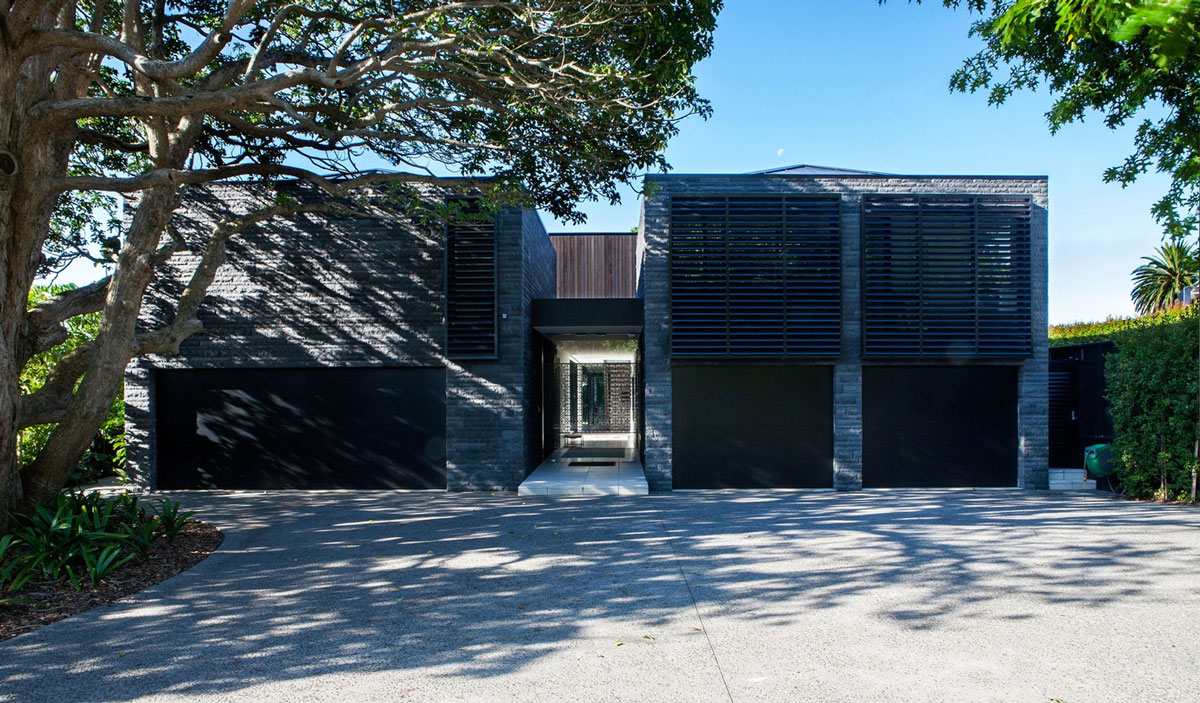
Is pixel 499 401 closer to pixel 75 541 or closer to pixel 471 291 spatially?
pixel 471 291

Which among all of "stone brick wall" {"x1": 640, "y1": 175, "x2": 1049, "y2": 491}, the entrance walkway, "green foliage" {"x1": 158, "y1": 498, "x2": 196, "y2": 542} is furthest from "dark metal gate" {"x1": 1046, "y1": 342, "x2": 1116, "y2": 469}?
"green foliage" {"x1": 158, "y1": 498, "x2": 196, "y2": 542}

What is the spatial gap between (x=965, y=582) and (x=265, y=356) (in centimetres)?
1007

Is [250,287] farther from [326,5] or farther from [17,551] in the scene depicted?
[17,551]

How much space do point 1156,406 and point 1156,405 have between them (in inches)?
0.5

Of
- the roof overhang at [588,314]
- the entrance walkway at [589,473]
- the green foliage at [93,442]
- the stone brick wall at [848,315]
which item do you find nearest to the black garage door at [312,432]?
the entrance walkway at [589,473]

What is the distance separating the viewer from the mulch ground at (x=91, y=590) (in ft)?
16.0

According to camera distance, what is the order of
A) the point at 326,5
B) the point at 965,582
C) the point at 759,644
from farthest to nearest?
the point at 326,5
the point at 965,582
the point at 759,644

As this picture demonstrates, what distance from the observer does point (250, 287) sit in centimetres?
1133

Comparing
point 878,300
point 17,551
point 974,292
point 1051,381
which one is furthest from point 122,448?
point 1051,381

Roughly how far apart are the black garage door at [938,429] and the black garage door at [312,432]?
22.4 feet

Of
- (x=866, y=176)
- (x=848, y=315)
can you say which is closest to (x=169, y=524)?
(x=848, y=315)

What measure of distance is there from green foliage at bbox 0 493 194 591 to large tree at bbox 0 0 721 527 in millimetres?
376

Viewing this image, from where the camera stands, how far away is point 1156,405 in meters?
9.90

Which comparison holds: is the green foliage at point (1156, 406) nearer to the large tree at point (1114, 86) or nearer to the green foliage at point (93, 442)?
the large tree at point (1114, 86)
